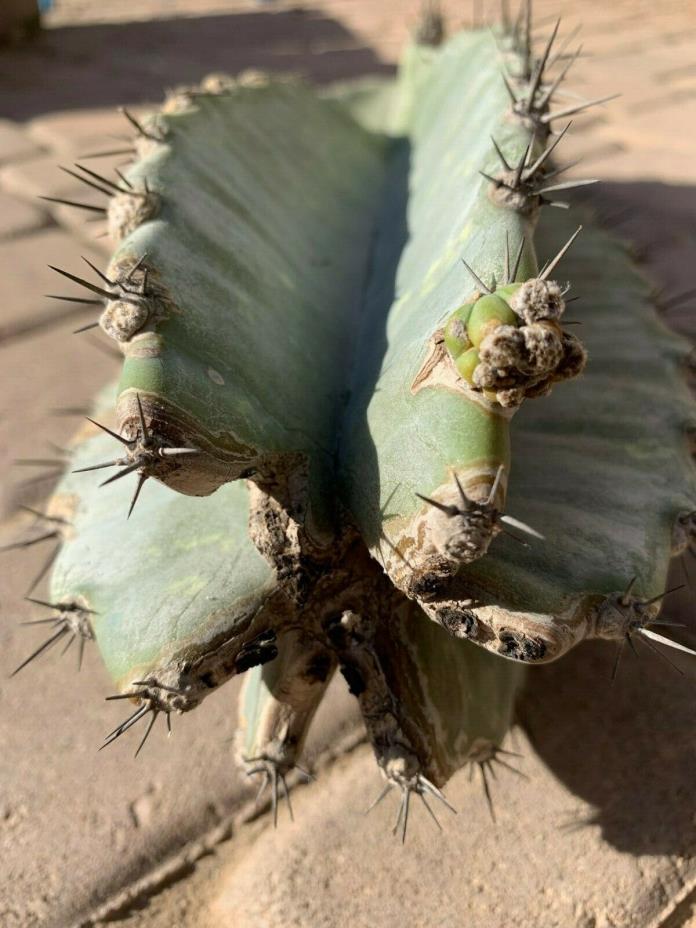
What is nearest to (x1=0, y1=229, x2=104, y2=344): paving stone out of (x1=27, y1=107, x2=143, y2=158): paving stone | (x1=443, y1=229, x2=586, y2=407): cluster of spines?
(x1=27, y1=107, x2=143, y2=158): paving stone

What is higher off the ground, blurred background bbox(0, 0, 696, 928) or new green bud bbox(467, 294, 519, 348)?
new green bud bbox(467, 294, 519, 348)

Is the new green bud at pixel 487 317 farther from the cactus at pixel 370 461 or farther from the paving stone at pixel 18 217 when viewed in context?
the paving stone at pixel 18 217

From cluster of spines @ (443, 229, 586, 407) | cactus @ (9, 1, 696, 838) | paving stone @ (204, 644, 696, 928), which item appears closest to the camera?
cluster of spines @ (443, 229, 586, 407)

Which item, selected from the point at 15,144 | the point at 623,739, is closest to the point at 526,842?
the point at 623,739

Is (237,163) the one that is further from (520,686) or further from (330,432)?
(520,686)

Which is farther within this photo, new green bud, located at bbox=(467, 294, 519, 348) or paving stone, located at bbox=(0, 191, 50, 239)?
paving stone, located at bbox=(0, 191, 50, 239)

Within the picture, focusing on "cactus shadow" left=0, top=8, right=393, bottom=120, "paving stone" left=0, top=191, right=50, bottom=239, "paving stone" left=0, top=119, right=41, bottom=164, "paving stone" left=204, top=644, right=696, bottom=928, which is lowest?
"paving stone" left=204, top=644, right=696, bottom=928

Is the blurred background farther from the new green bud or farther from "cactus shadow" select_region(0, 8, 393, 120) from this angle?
"cactus shadow" select_region(0, 8, 393, 120)

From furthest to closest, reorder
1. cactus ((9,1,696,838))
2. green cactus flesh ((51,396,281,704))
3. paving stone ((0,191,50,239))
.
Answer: paving stone ((0,191,50,239)), green cactus flesh ((51,396,281,704)), cactus ((9,1,696,838))
